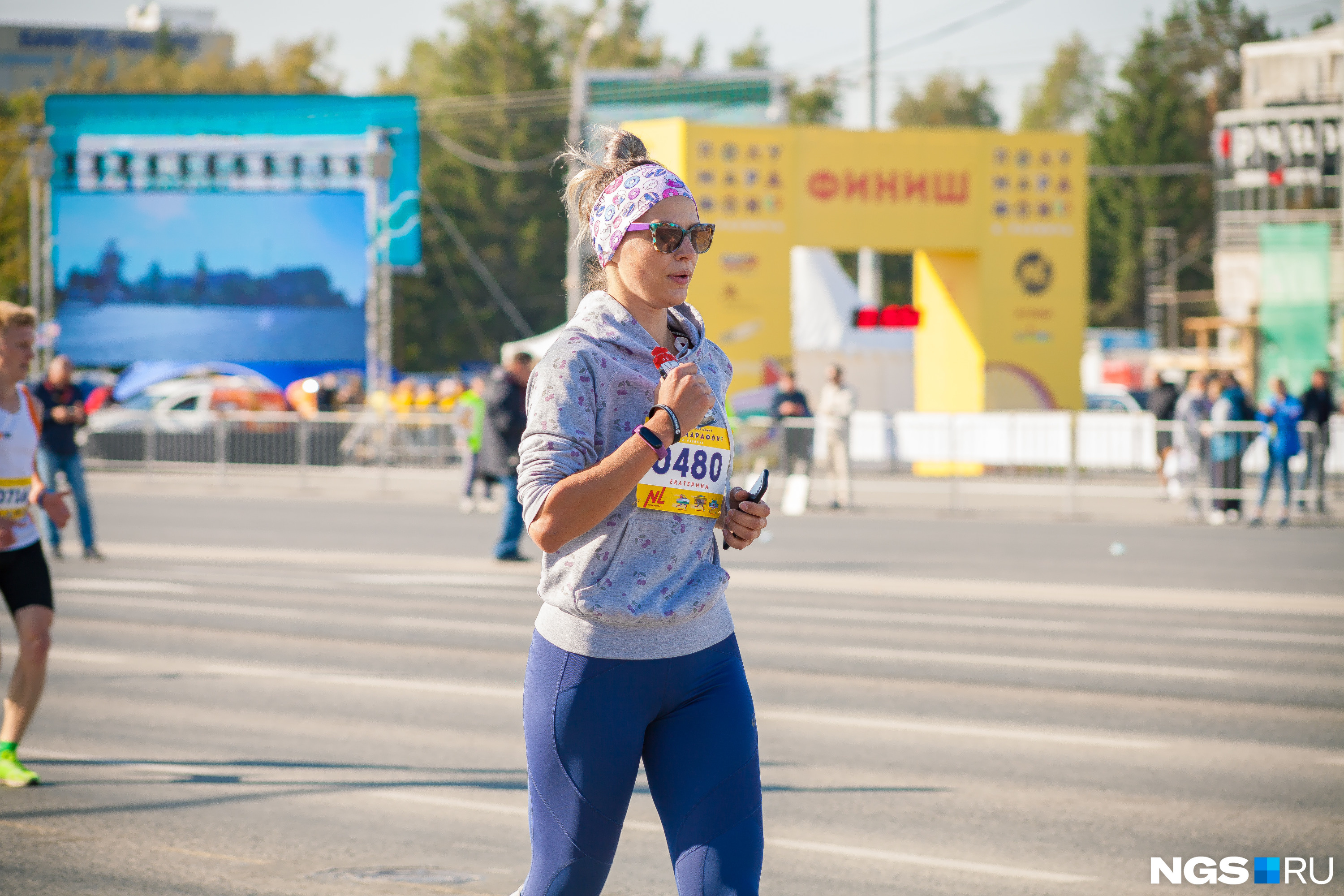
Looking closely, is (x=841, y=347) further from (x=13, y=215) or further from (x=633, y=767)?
(x=633, y=767)

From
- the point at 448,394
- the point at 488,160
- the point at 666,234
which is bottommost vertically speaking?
the point at 448,394

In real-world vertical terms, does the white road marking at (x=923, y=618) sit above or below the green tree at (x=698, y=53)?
below

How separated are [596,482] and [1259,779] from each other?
4.65 meters

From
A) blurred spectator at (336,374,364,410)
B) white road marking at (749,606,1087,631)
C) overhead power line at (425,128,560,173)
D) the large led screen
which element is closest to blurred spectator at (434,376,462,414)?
blurred spectator at (336,374,364,410)

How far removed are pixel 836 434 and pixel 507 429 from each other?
8.51 m

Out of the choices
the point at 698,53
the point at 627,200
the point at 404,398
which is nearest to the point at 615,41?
the point at 698,53

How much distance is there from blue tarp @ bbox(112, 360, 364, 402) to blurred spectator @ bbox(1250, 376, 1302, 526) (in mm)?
25524

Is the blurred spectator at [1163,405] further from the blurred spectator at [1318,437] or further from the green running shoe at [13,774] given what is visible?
the green running shoe at [13,774]

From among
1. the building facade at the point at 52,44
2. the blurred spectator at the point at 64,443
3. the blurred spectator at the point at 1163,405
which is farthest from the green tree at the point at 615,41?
the blurred spectator at the point at 64,443

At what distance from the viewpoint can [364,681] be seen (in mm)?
8875

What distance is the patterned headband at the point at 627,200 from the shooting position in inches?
124

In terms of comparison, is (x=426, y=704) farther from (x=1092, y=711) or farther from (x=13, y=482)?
(x=1092, y=711)

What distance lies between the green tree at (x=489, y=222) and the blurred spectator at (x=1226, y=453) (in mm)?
54198

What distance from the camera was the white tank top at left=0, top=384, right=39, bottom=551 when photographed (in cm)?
→ 626
